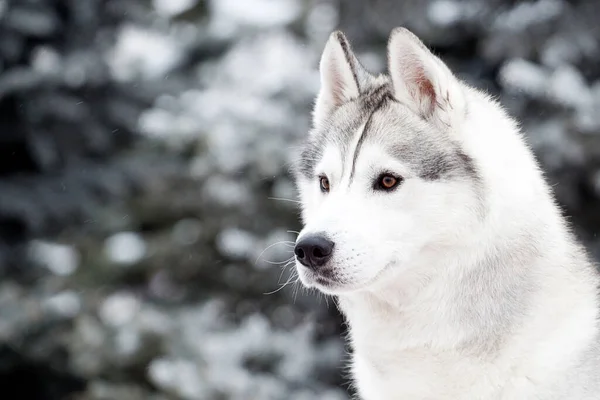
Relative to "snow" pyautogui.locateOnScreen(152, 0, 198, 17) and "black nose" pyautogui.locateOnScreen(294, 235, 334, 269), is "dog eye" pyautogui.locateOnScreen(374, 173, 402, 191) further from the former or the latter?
"snow" pyautogui.locateOnScreen(152, 0, 198, 17)

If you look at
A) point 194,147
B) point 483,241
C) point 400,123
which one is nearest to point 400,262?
point 483,241

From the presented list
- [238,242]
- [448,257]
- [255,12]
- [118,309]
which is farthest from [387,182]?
[255,12]

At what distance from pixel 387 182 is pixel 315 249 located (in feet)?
1.18

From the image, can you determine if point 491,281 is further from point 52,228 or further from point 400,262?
point 52,228

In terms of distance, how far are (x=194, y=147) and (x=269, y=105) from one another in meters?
0.61

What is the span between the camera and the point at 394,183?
10.5 feet

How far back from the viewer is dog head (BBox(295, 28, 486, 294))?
3.06 m

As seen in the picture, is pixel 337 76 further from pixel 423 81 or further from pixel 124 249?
pixel 124 249

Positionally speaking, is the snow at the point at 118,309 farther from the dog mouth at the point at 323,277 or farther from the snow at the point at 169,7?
the dog mouth at the point at 323,277

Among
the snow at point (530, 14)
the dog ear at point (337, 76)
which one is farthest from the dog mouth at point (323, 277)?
the snow at point (530, 14)

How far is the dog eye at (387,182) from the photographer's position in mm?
→ 3186

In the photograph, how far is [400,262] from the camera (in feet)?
Result: 10.2

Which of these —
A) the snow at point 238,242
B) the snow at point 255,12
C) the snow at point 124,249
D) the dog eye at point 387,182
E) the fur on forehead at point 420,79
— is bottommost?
the snow at point 124,249

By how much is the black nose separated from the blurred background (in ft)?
11.1
